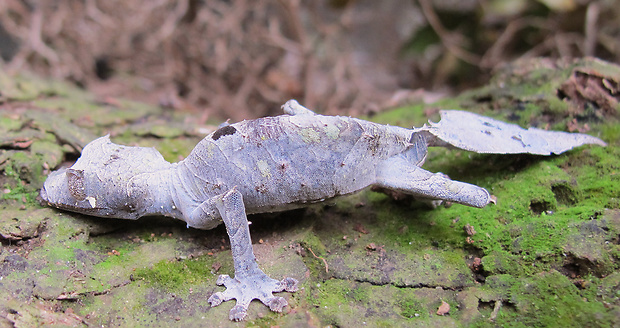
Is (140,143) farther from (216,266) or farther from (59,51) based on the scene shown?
(59,51)

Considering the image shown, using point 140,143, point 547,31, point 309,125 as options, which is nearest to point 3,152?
point 140,143

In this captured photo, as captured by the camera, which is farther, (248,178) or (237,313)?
(248,178)

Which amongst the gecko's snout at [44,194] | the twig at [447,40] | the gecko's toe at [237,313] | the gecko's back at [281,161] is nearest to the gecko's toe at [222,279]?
the gecko's toe at [237,313]

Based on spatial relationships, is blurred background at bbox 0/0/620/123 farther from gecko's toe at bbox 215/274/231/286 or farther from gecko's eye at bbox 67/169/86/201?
gecko's toe at bbox 215/274/231/286

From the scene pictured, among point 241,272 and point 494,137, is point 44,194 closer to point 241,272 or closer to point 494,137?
point 241,272

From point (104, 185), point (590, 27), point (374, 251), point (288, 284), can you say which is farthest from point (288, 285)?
point (590, 27)

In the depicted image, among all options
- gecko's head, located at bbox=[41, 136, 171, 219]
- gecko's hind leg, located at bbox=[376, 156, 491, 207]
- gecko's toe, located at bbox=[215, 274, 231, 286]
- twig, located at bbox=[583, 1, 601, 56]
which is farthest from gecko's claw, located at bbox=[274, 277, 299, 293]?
twig, located at bbox=[583, 1, 601, 56]

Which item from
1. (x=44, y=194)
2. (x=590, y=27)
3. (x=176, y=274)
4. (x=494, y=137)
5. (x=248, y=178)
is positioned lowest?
(x=176, y=274)
